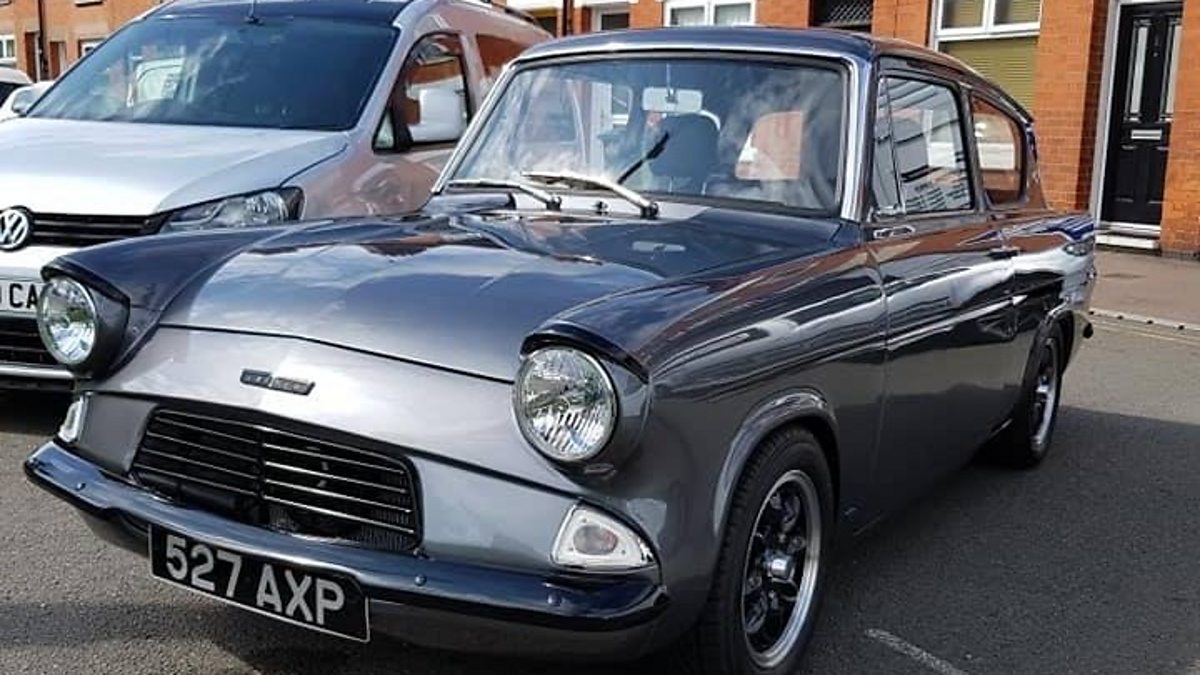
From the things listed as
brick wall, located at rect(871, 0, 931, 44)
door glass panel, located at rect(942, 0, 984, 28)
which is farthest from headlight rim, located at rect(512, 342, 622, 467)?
door glass panel, located at rect(942, 0, 984, 28)

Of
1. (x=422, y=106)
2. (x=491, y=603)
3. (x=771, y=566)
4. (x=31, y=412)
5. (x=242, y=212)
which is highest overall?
(x=422, y=106)

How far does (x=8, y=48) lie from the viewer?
1163 inches

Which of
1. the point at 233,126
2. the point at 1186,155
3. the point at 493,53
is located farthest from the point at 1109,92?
the point at 233,126

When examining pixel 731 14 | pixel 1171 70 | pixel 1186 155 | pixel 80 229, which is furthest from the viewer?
pixel 731 14

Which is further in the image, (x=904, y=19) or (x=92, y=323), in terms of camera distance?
(x=904, y=19)

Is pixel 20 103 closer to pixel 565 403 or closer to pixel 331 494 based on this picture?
pixel 331 494

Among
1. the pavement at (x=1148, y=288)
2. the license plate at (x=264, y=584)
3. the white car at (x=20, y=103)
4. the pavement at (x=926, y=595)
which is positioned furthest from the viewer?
the pavement at (x=1148, y=288)

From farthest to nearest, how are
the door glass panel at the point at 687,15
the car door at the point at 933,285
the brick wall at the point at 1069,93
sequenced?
1. the door glass panel at the point at 687,15
2. the brick wall at the point at 1069,93
3. the car door at the point at 933,285

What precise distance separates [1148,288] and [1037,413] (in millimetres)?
6139

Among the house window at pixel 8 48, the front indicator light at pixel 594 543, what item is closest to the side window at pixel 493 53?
the front indicator light at pixel 594 543

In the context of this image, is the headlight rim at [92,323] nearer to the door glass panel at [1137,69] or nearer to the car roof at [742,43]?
the car roof at [742,43]

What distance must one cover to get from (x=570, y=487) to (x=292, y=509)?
2.06ft

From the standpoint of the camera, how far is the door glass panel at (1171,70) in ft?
39.2

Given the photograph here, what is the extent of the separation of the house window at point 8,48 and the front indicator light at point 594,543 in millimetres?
30741
